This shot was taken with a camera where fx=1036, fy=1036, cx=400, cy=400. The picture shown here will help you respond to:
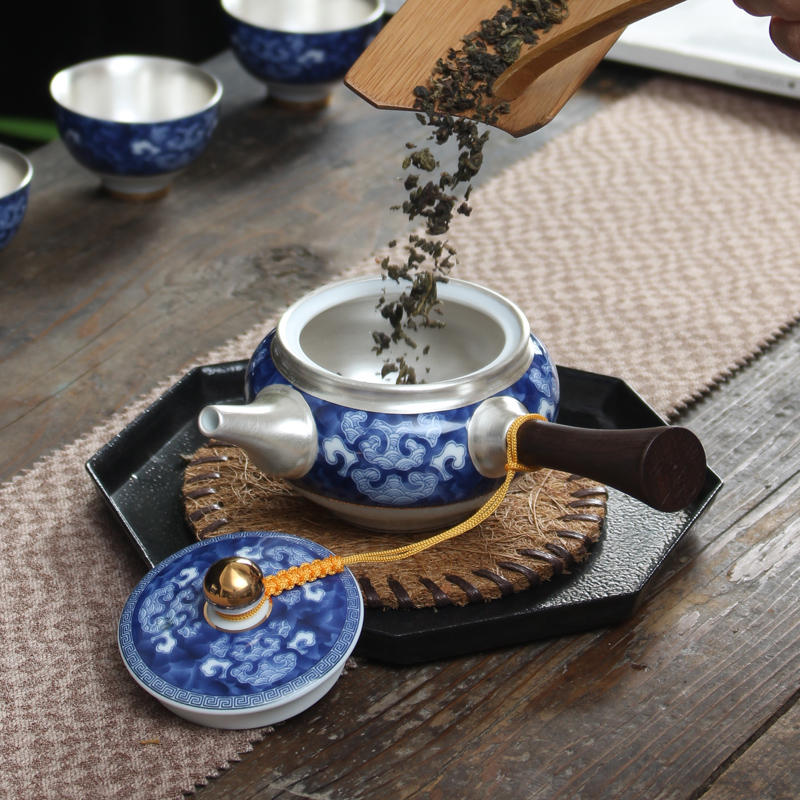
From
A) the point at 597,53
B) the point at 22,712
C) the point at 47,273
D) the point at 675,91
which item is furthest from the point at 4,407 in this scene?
the point at 675,91

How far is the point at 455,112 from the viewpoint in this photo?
93 cm

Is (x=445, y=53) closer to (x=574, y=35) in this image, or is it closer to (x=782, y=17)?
(x=574, y=35)

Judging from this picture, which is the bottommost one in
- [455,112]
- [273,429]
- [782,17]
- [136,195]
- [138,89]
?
[136,195]

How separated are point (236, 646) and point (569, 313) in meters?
0.76

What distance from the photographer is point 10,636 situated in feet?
2.78

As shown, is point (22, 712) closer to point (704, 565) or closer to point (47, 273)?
point (704, 565)

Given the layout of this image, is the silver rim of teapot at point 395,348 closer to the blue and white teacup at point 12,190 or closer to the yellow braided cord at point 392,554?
the yellow braided cord at point 392,554

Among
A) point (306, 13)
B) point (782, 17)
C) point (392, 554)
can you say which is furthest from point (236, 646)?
point (306, 13)

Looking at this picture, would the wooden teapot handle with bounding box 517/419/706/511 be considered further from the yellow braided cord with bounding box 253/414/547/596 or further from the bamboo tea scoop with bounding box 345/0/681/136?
the bamboo tea scoop with bounding box 345/0/681/136

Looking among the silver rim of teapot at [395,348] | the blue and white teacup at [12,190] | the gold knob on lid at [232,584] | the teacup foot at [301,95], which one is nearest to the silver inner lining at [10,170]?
the blue and white teacup at [12,190]

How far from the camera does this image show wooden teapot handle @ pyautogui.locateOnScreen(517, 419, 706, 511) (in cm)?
73

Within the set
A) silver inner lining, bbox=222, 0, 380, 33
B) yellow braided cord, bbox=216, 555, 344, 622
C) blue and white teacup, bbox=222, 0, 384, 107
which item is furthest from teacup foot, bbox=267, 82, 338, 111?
yellow braided cord, bbox=216, 555, 344, 622

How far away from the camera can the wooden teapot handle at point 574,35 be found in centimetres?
82

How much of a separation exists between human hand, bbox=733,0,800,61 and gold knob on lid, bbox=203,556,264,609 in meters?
0.66
